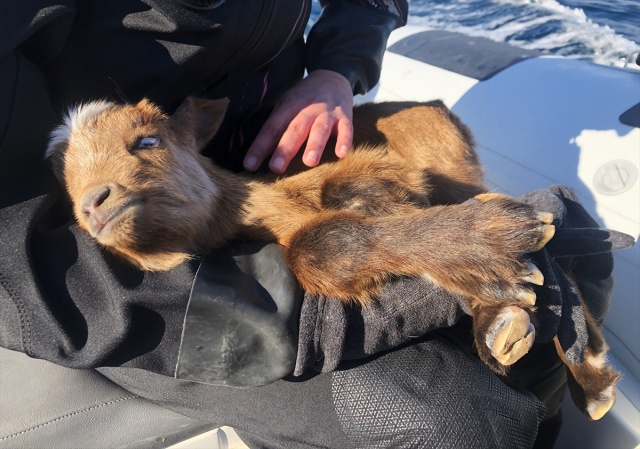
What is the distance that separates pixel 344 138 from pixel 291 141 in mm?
259

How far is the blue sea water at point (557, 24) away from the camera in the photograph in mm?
6789

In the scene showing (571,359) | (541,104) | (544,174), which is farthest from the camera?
(541,104)

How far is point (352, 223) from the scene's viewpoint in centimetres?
203

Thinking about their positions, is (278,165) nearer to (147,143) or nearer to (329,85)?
(147,143)

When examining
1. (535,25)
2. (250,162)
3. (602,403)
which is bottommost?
(602,403)

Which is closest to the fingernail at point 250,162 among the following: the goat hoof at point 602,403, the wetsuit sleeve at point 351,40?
the wetsuit sleeve at point 351,40

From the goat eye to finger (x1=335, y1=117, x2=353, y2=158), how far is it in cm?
82

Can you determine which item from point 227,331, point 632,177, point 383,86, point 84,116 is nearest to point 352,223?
point 227,331

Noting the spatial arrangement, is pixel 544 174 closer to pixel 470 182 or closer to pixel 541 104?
pixel 541 104

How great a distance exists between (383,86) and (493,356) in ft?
14.1

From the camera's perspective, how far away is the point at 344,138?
255cm

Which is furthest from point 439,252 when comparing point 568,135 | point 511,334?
point 568,135

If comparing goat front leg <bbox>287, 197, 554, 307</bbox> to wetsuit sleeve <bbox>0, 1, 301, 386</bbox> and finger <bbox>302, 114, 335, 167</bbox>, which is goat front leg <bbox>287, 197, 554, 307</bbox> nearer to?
wetsuit sleeve <bbox>0, 1, 301, 386</bbox>

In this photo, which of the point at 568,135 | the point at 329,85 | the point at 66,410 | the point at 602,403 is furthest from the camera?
the point at 568,135
